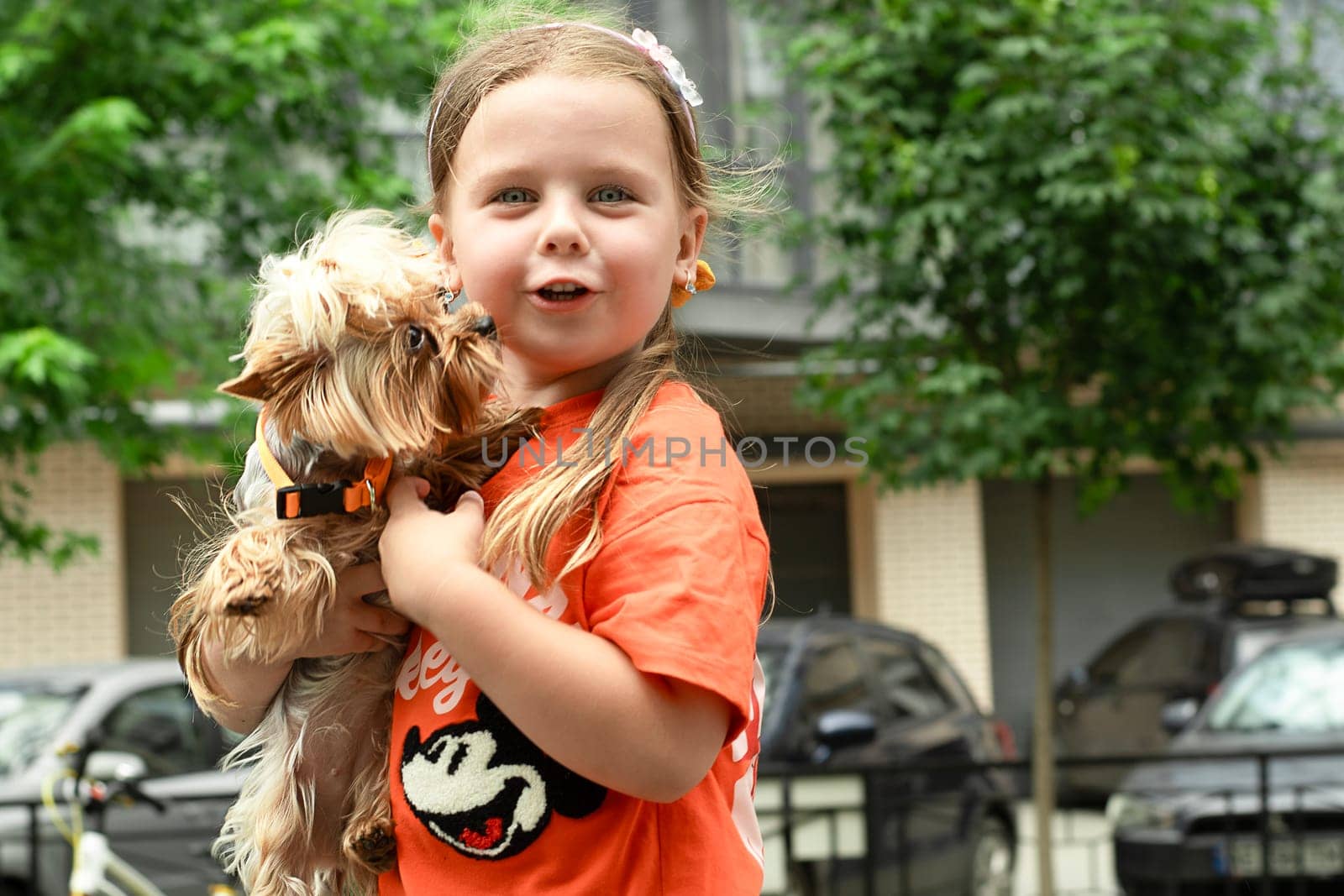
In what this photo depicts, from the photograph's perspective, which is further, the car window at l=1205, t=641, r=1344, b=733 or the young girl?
the car window at l=1205, t=641, r=1344, b=733

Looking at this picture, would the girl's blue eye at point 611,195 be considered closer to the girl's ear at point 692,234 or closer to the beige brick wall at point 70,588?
the girl's ear at point 692,234

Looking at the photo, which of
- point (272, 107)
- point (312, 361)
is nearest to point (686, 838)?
point (312, 361)

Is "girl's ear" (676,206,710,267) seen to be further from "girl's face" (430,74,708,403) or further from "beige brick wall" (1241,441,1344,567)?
"beige brick wall" (1241,441,1344,567)

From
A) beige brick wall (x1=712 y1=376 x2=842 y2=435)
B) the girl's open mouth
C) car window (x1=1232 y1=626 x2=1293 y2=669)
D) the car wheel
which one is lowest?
the car wheel

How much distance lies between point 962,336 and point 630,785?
217 inches

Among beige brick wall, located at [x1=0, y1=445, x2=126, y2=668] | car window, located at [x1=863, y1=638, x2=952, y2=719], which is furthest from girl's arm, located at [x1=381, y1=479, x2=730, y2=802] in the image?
beige brick wall, located at [x1=0, y1=445, x2=126, y2=668]

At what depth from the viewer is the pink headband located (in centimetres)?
157

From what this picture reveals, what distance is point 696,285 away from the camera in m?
1.68

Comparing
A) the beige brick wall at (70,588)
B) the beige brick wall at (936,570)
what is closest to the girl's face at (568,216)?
the beige brick wall at (70,588)

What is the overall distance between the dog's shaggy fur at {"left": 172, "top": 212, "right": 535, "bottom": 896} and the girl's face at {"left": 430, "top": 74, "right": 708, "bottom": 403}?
6 cm

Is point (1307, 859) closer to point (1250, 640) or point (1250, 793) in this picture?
point (1250, 793)

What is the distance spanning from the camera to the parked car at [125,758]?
5.93 m

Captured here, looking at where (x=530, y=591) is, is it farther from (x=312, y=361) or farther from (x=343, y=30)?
(x=343, y=30)

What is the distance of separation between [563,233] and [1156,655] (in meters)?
11.1
